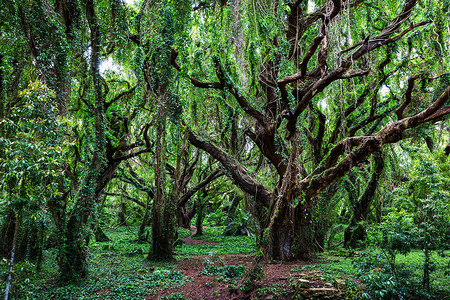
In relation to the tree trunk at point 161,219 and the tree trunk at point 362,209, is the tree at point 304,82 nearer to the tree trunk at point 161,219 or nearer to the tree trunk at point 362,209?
the tree trunk at point 161,219

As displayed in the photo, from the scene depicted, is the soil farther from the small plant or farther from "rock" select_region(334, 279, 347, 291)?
"rock" select_region(334, 279, 347, 291)

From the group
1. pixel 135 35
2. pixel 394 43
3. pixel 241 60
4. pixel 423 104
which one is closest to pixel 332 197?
pixel 423 104

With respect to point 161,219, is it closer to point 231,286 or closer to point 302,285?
point 231,286

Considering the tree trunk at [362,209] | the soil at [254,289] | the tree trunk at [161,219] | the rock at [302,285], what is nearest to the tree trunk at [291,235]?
the soil at [254,289]

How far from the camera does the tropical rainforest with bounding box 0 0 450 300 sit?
158 inches

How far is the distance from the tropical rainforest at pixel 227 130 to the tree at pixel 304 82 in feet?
0.14

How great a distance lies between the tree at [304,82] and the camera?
17.2ft

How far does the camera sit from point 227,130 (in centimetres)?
771

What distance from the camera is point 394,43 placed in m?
6.15

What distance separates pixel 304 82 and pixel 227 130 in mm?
2396

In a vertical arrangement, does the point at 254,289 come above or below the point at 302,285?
below

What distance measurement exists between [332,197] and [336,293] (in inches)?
170

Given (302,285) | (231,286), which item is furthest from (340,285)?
(231,286)

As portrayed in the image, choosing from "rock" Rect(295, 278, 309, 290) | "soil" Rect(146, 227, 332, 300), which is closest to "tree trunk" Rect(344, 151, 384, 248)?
"soil" Rect(146, 227, 332, 300)
